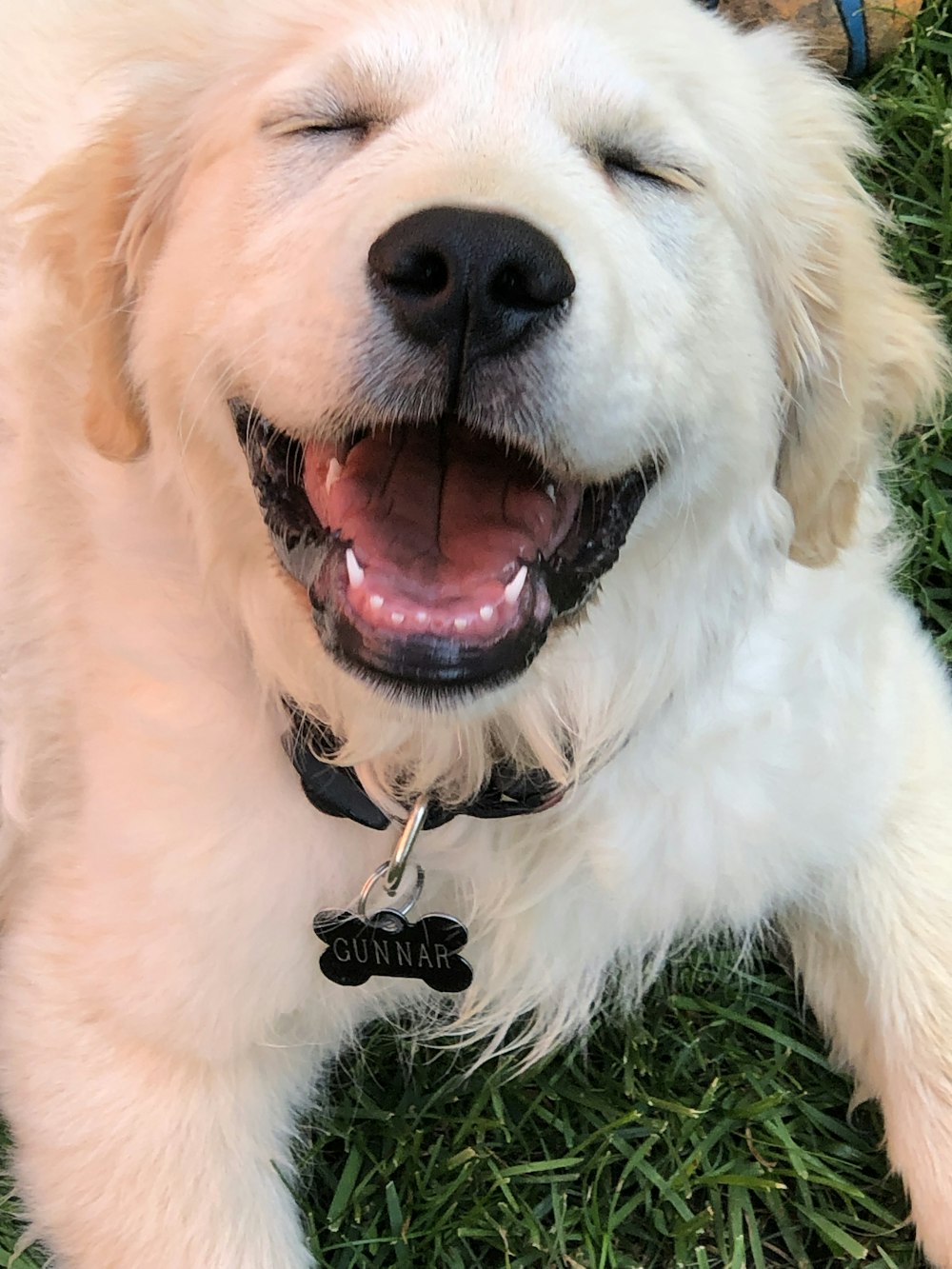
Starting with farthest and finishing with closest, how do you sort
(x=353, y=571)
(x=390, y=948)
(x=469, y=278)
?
(x=390, y=948) → (x=353, y=571) → (x=469, y=278)

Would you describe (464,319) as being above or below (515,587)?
above

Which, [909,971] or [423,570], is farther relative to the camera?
[909,971]

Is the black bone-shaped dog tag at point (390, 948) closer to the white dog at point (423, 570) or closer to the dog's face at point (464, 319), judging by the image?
the white dog at point (423, 570)

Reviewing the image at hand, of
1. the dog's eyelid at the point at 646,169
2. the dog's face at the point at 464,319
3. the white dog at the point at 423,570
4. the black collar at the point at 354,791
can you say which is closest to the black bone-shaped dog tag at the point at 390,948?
the white dog at the point at 423,570

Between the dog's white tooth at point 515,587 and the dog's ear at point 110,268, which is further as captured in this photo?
the dog's ear at point 110,268

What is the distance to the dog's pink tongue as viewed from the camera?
4.94 feet

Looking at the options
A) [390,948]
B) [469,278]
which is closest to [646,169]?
[469,278]

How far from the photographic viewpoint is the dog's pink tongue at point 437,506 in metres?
1.51

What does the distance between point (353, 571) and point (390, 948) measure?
71 cm

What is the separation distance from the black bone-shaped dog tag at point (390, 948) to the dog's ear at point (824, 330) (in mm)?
810

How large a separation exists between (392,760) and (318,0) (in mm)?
1116

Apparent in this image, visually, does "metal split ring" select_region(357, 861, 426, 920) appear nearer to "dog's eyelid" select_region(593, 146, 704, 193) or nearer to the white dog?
the white dog

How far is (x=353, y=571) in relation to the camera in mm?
1479

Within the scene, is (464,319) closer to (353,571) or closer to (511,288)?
(511,288)
